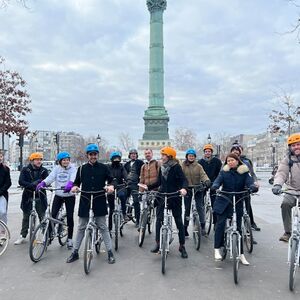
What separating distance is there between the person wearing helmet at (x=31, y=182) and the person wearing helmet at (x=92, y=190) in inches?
61.3

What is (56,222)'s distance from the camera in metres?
7.18

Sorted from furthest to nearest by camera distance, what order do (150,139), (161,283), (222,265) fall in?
(150,139), (222,265), (161,283)

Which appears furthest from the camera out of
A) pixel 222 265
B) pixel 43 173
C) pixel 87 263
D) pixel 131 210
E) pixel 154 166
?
pixel 131 210

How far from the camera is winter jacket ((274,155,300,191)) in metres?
6.13

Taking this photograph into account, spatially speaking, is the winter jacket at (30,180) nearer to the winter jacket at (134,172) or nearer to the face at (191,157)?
the winter jacket at (134,172)

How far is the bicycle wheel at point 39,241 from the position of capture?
6688 millimetres

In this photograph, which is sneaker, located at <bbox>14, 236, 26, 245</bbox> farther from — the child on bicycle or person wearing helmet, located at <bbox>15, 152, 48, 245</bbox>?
the child on bicycle

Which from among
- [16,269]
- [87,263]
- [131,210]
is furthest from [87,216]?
[131,210]

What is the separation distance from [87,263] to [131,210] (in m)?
4.10

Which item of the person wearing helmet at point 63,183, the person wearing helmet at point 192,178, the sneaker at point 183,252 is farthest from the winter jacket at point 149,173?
the sneaker at point 183,252

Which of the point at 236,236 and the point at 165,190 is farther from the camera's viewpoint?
the point at 165,190

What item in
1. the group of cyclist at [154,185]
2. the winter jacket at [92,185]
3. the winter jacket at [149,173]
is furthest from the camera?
the winter jacket at [149,173]

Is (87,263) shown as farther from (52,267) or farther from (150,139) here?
(150,139)

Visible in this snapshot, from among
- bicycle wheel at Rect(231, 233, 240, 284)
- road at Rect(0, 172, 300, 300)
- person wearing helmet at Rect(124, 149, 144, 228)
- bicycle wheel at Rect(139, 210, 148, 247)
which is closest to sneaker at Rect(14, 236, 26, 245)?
road at Rect(0, 172, 300, 300)
